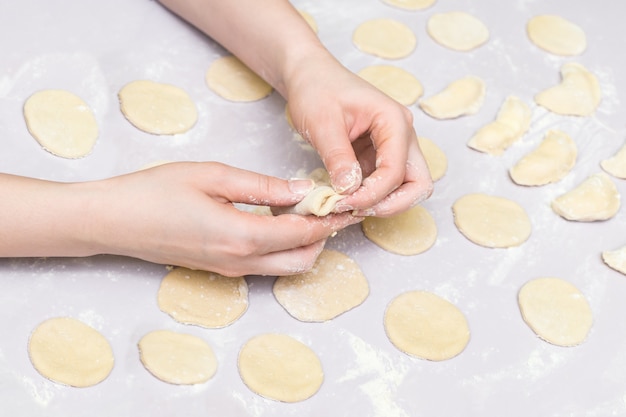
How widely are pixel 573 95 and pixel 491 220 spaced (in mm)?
418

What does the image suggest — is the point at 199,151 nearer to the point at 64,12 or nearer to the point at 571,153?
the point at 64,12

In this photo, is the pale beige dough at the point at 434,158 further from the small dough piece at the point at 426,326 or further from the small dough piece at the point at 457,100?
the small dough piece at the point at 426,326

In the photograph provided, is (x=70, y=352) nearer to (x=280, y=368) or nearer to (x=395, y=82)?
(x=280, y=368)

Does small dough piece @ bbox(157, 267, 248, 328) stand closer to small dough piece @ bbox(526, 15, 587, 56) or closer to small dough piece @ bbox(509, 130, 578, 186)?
small dough piece @ bbox(509, 130, 578, 186)

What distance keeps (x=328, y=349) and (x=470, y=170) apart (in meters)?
0.49

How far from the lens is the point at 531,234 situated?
55.2 inches

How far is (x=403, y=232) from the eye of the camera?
1.37m

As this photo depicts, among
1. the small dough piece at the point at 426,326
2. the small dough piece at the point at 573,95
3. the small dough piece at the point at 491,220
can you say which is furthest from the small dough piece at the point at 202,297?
the small dough piece at the point at 573,95

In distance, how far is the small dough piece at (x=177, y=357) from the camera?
1139mm

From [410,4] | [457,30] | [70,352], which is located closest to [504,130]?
[457,30]

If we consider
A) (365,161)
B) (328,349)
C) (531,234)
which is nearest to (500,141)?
(531,234)

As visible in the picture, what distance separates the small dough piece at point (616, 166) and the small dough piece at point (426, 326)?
48 cm

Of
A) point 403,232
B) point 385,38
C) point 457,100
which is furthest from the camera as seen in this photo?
point 385,38

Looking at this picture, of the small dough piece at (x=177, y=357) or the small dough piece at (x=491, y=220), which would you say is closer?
the small dough piece at (x=177, y=357)
